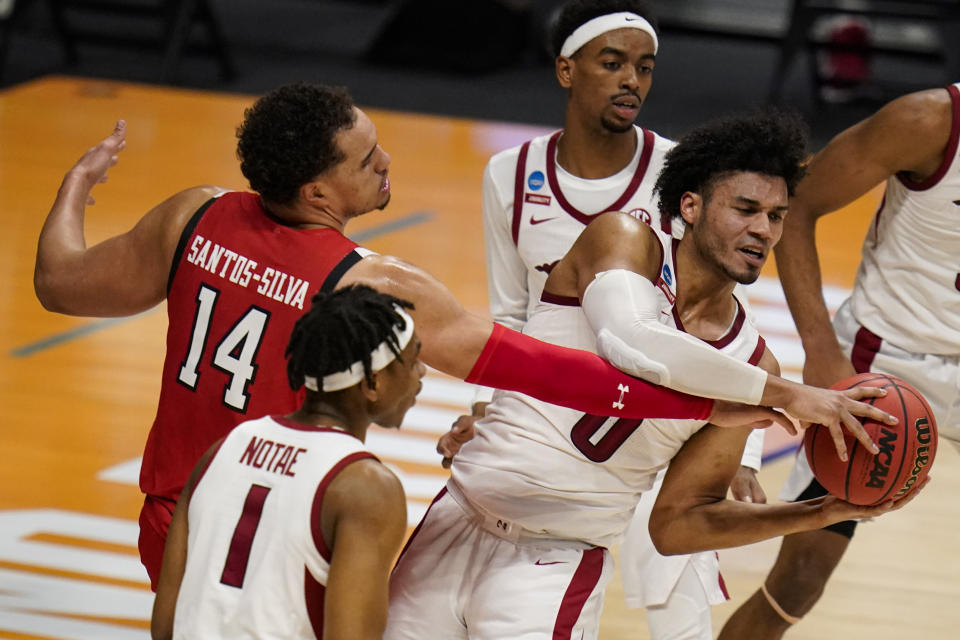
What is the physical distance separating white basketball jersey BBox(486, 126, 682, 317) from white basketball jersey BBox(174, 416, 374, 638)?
1.85m

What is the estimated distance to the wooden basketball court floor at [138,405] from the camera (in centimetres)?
498

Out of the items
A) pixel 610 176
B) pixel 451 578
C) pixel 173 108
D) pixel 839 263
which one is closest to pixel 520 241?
pixel 610 176

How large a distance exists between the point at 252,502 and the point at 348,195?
96cm

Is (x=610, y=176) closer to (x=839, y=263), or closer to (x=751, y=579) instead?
(x=751, y=579)

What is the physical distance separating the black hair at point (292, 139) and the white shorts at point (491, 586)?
0.99 m

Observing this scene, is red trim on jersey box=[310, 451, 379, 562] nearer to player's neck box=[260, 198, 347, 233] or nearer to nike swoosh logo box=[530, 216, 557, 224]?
player's neck box=[260, 198, 347, 233]

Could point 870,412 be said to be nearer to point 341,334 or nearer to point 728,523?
point 728,523

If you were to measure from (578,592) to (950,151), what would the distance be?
5.93ft

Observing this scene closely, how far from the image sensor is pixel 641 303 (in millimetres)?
3354

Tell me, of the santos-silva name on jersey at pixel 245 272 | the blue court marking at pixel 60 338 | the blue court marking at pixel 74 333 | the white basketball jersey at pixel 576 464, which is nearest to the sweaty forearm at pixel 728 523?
the white basketball jersey at pixel 576 464

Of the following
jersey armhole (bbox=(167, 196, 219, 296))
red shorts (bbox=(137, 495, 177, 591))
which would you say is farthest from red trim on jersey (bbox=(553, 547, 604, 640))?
jersey armhole (bbox=(167, 196, 219, 296))

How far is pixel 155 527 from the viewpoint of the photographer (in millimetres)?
3436

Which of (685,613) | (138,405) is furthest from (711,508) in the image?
(138,405)

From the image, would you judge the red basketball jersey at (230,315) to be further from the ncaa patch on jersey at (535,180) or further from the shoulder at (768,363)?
the ncaa patch on jersey at (535,180)
